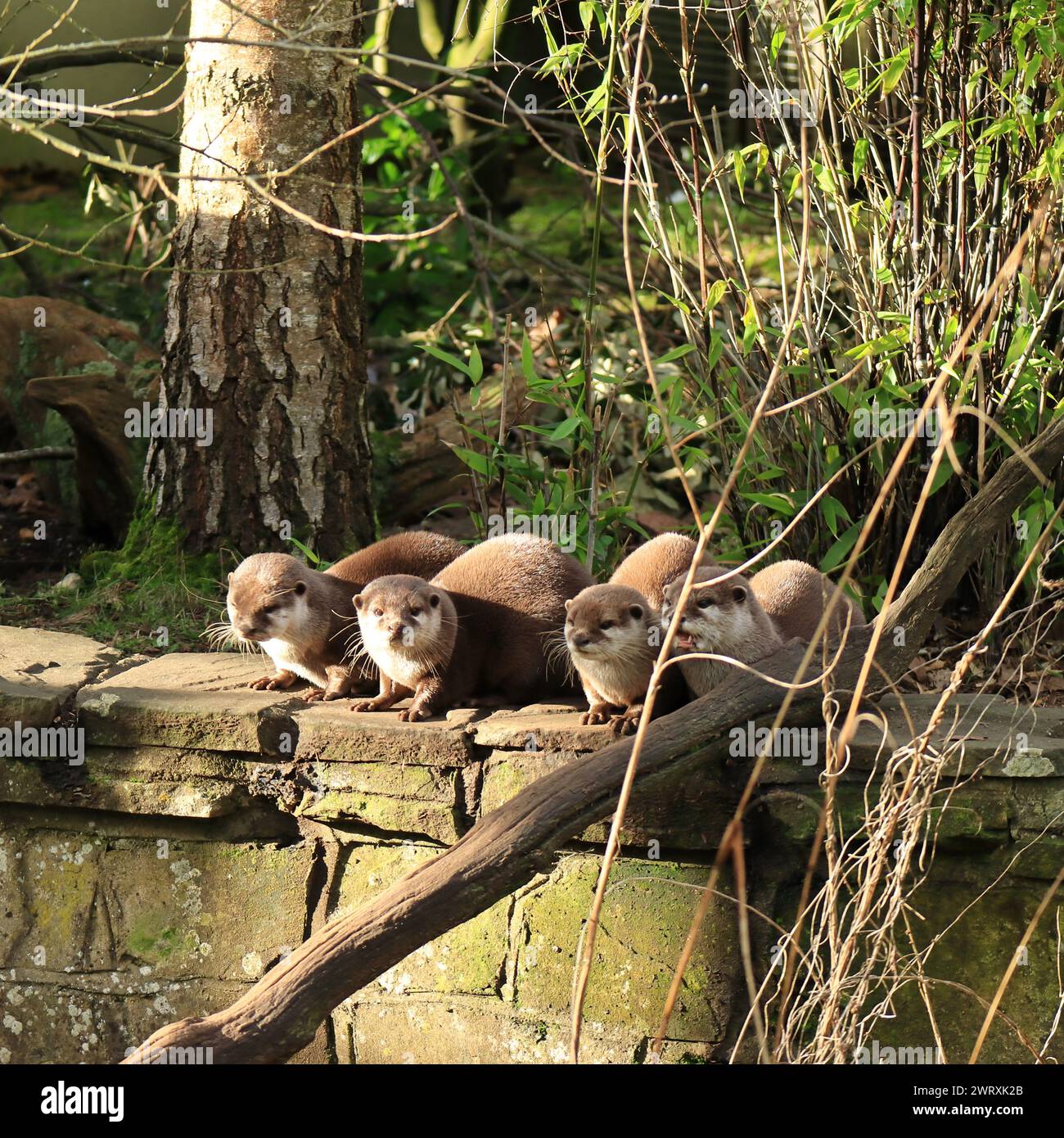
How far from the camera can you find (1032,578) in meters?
4.29

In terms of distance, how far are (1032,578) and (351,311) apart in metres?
2.46

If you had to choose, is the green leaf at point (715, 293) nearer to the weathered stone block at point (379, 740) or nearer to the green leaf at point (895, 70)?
the green leaf at point (895, 70)

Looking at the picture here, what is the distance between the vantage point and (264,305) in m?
4.64

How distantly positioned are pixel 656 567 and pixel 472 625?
0.58 m

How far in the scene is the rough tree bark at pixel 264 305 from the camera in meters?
4.59

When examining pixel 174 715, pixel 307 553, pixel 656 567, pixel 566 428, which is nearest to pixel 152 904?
pixel 174 715

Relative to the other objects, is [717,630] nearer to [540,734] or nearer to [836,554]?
[540,734]

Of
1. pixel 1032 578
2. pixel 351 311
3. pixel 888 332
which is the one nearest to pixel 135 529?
pixel 351 311

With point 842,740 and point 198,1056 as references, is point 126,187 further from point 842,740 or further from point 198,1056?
point 842,740

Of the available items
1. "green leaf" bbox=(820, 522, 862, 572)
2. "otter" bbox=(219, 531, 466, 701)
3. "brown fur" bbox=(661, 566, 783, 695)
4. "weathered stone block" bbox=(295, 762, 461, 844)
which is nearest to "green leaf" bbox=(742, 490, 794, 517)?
"green leaf" bbox=(820, 522, 862, 572)

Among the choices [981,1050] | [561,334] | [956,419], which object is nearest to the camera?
[981,1050]

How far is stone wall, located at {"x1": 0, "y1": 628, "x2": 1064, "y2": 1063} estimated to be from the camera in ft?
11.2

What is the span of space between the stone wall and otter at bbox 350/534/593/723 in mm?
158

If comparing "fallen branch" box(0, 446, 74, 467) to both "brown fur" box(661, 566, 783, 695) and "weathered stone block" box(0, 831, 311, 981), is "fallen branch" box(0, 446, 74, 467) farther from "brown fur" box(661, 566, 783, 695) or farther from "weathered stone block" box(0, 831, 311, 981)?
"brown fur" box(661, 566, 783, 695)
